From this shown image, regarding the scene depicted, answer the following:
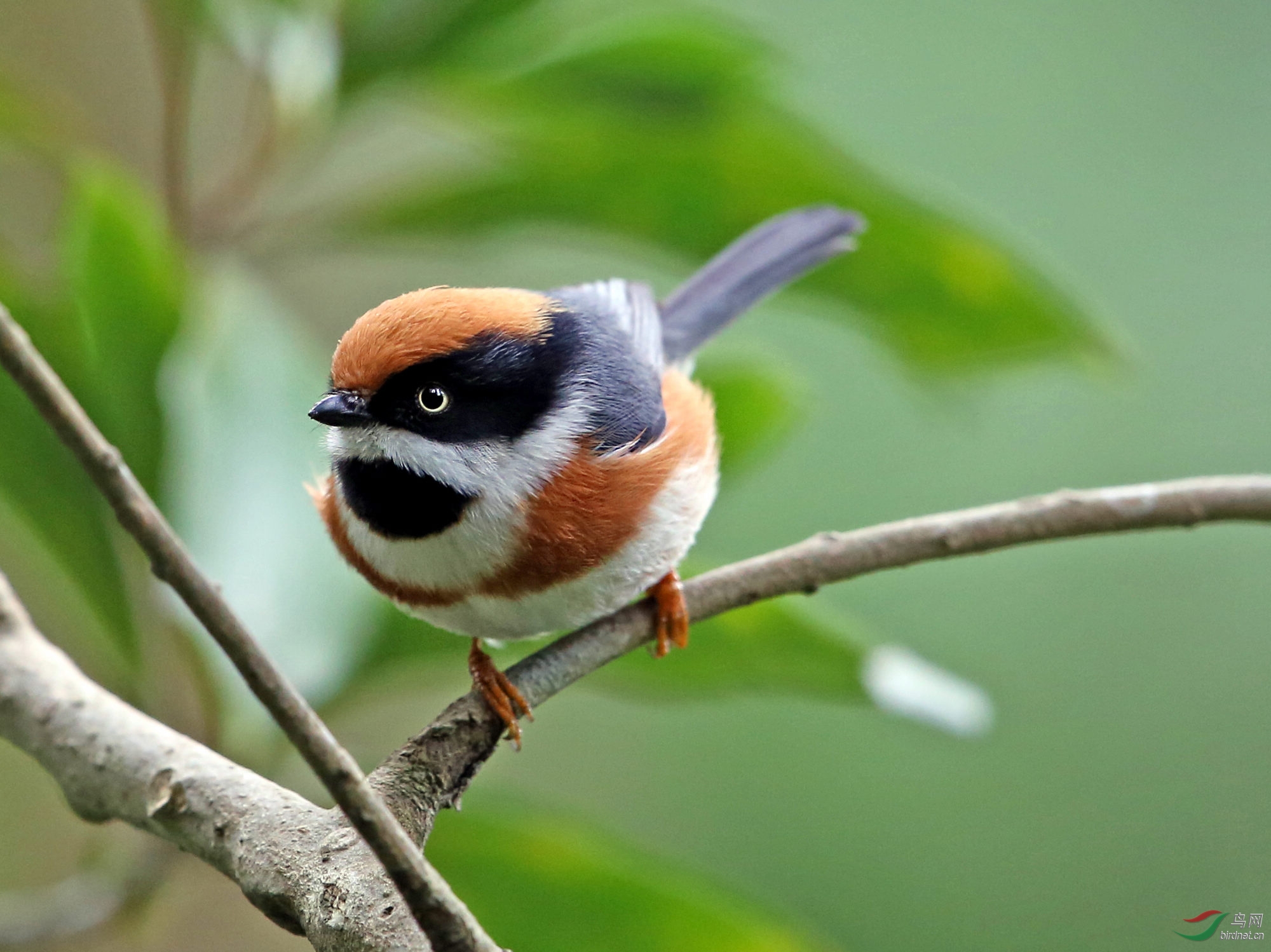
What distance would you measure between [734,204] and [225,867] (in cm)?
181

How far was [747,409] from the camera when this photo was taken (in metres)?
2.56

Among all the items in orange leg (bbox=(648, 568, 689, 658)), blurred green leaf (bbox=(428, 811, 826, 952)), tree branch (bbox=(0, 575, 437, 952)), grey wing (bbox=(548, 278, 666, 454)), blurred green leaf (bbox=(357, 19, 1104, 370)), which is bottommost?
blurred green leaf (bbox=(428, 811, 826, 952))

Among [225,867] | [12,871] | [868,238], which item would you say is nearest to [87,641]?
[12,871]

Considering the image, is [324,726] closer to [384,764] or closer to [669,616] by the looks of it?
[384,764]

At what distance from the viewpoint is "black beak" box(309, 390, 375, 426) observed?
5.78 feet

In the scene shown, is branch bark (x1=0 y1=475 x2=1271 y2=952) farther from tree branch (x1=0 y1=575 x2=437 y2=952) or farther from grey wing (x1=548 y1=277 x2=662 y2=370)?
grey wing (x1=548 y1=277 x2=662 y2=370)

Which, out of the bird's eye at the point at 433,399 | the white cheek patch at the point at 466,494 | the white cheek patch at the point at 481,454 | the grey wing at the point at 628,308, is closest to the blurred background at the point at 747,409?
the grey wing at the point at 628,308

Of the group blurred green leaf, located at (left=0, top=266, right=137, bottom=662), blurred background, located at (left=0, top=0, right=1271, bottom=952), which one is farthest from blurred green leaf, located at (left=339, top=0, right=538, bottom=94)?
blurred green leaf, located at (left=0, top=266, right=137, bottom=662)

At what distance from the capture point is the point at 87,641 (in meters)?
2.75

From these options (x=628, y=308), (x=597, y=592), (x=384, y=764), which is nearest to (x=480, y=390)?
(x=597, y=592)

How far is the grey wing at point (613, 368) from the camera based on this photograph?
2150 mm

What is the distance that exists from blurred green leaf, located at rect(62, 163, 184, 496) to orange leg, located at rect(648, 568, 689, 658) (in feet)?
3.26

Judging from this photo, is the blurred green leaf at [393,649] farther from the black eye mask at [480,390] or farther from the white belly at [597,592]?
the black eye mask at [480,390]

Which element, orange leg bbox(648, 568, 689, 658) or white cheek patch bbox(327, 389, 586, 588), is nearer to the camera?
white cheek patch bbox(327, 389, 586, 588)
